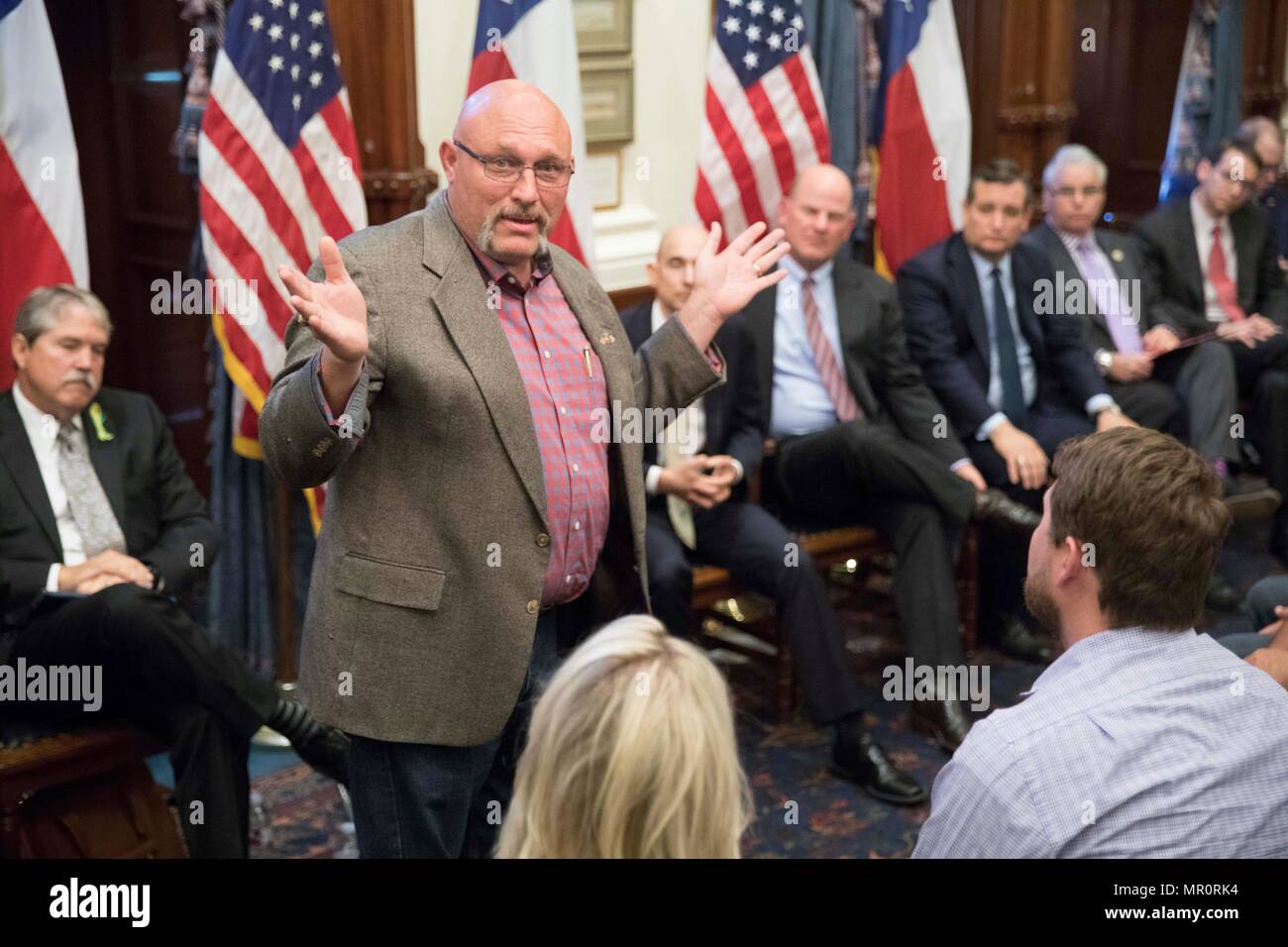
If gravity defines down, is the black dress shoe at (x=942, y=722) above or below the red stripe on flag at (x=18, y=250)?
below

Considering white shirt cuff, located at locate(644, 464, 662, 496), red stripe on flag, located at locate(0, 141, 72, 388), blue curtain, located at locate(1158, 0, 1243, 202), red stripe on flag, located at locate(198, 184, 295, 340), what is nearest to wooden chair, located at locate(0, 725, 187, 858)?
red stripe on flag, located at locate(0, 141, 72, 388)

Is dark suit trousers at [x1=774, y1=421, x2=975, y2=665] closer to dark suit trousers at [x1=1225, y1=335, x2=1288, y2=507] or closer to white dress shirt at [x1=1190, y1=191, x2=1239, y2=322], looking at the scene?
dark suit trousers at [x1=1225, y1=335, x2=1288, y2=507]

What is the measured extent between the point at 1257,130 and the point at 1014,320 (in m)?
2.27

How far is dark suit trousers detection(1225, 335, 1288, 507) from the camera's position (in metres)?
5.37

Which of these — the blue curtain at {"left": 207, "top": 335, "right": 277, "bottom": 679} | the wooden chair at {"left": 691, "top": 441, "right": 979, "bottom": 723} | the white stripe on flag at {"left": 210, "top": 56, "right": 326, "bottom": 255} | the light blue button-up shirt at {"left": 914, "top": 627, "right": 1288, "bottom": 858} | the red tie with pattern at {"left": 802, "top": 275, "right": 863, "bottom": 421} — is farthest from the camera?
the red tie with pattern at {"left": 802, "top": 275, "right": 863, "bottom": 421}

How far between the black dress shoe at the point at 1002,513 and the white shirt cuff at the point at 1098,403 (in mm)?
605

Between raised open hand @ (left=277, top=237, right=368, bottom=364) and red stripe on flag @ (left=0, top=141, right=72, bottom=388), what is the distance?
1762 mm

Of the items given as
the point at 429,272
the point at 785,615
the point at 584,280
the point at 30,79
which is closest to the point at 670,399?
the point at 584,280

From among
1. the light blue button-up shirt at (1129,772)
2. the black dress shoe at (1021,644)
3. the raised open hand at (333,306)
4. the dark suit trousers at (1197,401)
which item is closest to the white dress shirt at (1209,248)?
the dark suit trousers at (1197,401)

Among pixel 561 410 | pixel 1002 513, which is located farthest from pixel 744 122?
pixel 561 410

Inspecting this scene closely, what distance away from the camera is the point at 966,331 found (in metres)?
4.75

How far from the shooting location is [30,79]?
145 inches

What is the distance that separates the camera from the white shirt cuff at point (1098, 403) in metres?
4.82

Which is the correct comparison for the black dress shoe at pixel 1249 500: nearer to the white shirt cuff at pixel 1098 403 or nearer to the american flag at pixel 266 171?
the white shirt cuff at pixel 1098 403
